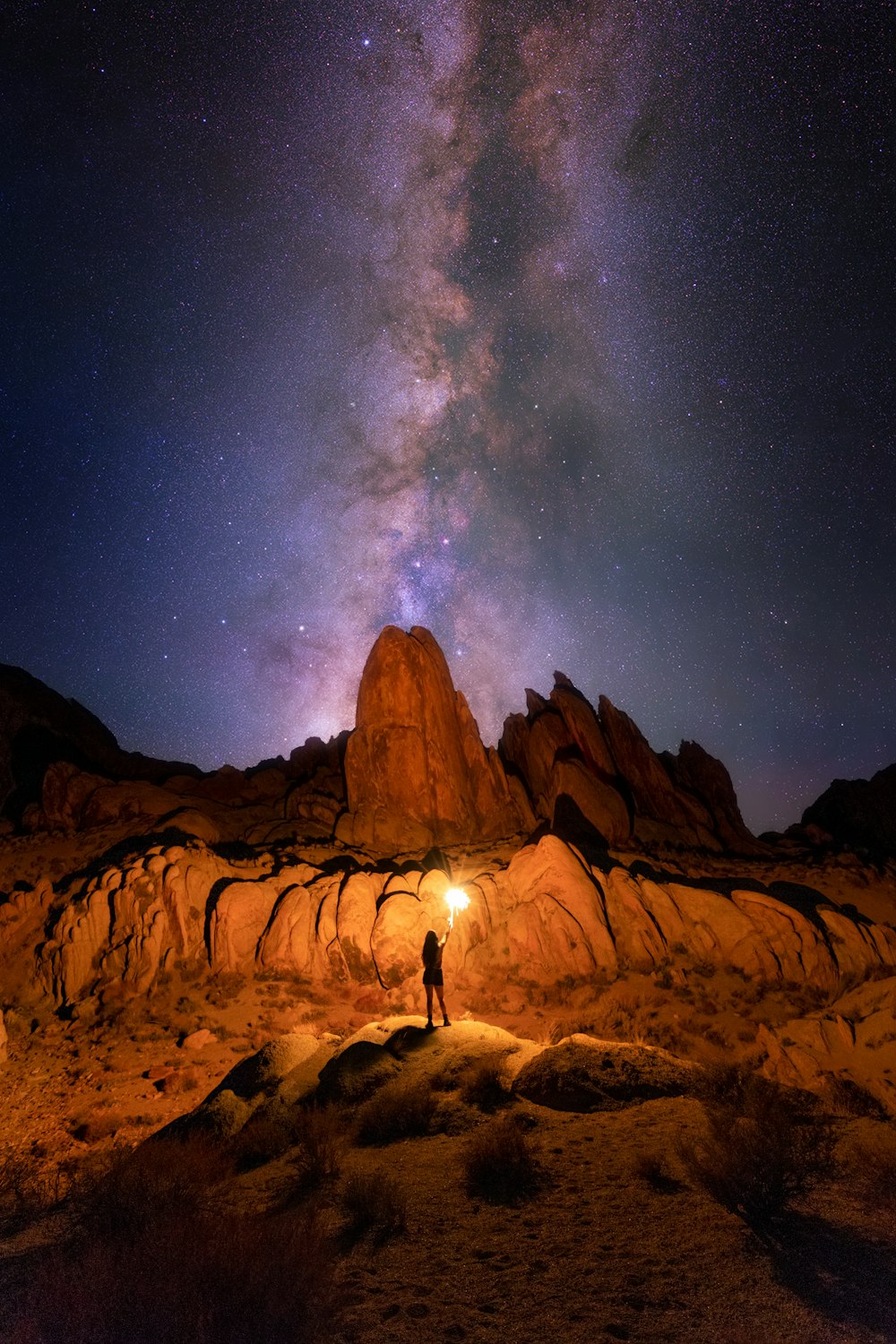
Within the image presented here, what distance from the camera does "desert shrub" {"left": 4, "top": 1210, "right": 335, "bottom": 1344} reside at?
4.30 m

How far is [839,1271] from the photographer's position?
189 inches

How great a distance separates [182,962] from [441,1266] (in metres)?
20.0

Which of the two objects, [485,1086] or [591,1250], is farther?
[485,1086]

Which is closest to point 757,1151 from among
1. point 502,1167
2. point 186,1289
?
point 502,1167

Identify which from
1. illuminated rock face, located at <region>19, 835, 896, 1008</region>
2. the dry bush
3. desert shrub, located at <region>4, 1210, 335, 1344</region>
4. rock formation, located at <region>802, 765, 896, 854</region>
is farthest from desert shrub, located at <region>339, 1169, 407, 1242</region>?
rock formation, located at <region>802, 765, 896, 854</region>

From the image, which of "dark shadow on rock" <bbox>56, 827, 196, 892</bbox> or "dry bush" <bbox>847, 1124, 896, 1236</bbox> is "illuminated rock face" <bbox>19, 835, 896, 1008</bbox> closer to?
"dark shadow on rock" <bbox>56, 827, 196, 892</bbox>

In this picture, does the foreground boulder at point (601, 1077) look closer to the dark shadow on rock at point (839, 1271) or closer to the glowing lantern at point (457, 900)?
the dark shadow on rock at point (839, 1271)

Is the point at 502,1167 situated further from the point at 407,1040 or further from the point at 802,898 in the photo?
the point at 802,898

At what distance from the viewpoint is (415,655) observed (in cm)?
4872

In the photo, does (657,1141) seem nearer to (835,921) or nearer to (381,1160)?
(381,1160)

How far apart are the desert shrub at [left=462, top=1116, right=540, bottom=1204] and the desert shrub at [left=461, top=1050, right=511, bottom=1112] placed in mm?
1366

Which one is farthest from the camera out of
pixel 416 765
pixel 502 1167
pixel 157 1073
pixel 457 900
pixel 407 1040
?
pixel 416 765

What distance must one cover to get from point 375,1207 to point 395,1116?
2.85 m

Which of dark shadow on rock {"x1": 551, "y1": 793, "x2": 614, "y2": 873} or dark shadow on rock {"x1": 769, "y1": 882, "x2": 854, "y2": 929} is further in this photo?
dark shadow on rock {"x1": 551, "y1": 793, "x2": 614, "y2": 873}
